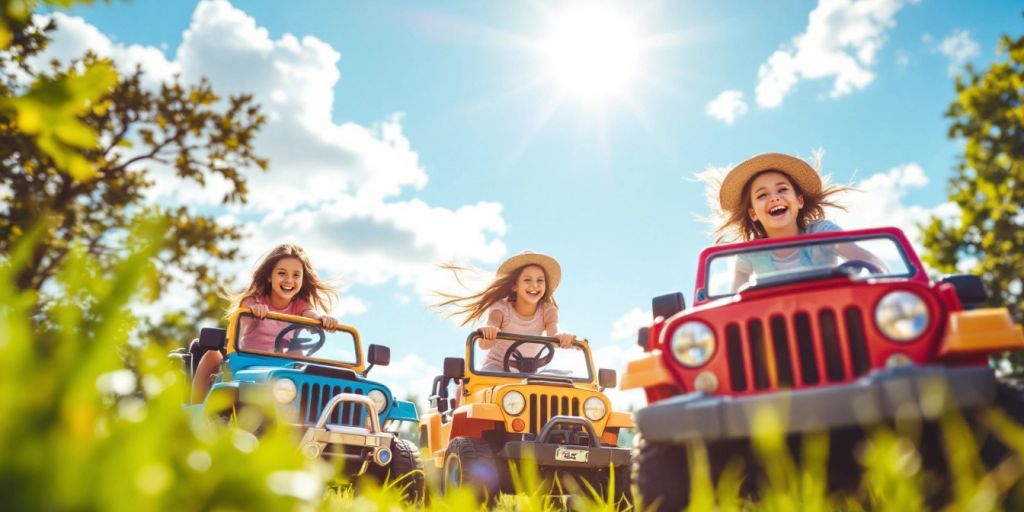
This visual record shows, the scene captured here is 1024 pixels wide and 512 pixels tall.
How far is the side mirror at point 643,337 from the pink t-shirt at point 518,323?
356 centimetres

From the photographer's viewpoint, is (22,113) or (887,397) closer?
(22,113)

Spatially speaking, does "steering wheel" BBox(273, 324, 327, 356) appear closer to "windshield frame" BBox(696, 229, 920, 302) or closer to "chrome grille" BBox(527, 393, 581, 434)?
"chrome grille" BBox(527, 393, 581, 434)

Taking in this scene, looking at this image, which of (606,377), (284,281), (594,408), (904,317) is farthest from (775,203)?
(284,281)

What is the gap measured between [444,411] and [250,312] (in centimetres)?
201

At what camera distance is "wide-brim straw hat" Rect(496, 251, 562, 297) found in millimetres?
7660

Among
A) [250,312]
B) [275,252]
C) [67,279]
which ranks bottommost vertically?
[67,279]

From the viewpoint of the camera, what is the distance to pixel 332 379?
5.38 metres

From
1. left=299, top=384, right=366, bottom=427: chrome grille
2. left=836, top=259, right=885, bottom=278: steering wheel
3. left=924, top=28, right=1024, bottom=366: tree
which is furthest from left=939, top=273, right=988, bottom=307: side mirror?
left=924, top=28, right=1024, bottom=366: tree

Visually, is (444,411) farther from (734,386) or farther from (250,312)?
(734,386)

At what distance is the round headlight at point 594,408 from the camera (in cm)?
578

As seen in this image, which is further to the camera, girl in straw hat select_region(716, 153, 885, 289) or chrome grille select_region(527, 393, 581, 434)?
chrome grille select_region(527, 393, 581, 434)

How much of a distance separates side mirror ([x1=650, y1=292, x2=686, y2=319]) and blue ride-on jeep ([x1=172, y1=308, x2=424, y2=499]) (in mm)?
2245

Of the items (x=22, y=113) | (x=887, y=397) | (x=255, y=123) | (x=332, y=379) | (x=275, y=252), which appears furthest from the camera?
(x=255, y=123)

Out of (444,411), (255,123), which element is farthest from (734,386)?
(255,123)
